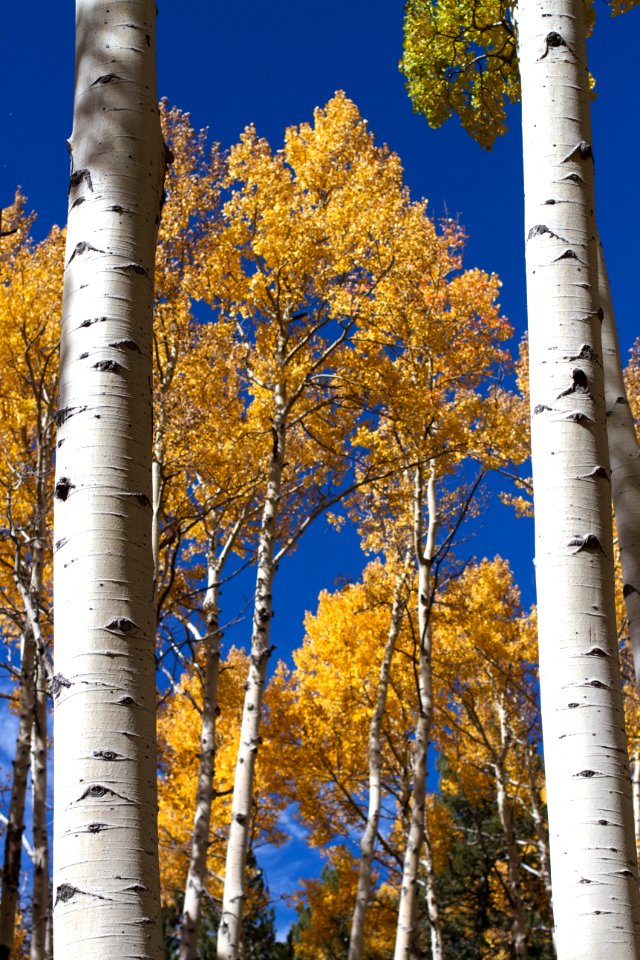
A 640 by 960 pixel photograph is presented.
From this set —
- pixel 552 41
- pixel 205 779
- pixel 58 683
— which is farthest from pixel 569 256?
pixel 205 779

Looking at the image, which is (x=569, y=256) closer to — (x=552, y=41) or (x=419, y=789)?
(x=552, y=41)

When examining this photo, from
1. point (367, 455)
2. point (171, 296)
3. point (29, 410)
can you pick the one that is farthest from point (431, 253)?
point (29, 410)

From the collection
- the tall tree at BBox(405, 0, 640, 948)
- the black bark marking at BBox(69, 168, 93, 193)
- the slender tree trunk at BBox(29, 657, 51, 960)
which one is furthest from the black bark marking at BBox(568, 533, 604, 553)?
the slender tree trunk at BBox(29, 657, 51, 960)

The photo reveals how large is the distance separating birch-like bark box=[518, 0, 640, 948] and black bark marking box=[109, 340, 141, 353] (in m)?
1.02

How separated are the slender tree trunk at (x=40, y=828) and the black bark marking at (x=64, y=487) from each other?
263 inches

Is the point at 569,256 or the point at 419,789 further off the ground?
the point at 569,256

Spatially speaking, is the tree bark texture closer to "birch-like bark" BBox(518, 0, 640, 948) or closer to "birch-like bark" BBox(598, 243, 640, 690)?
"birch-like bark" BBox(598, 243, 640, 690)

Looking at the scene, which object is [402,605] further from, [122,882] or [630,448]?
[122,882]

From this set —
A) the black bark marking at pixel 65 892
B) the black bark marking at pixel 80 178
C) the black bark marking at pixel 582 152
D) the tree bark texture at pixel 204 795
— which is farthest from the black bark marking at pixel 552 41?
the tree bark texture at pixel 204 795

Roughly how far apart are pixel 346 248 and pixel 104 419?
286 inches

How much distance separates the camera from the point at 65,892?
62.6 inches

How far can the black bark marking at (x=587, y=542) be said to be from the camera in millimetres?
2142

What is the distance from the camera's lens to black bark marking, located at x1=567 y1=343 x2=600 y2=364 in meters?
2.30

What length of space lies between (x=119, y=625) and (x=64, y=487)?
1.06 feet
